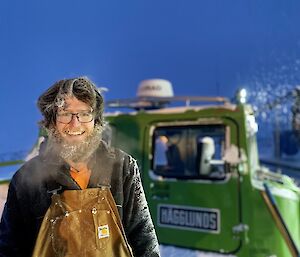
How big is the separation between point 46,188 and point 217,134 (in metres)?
2.31

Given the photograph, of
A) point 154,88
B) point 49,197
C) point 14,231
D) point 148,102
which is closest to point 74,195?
point 49,197

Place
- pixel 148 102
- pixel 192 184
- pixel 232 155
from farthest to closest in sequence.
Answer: pixel 148 102 < pixel 192 184 < pixel 232 155

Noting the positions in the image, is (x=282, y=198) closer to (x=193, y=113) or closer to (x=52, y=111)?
(x=193, y=113)

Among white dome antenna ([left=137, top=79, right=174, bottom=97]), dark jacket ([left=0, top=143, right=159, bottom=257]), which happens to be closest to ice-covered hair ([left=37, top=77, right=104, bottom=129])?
dark jacket ([left=0, top=143, right=159, bottom=257])

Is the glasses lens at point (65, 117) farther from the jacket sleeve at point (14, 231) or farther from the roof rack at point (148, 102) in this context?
the roof rack at point (148, 102)

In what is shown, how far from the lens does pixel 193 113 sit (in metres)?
3.68

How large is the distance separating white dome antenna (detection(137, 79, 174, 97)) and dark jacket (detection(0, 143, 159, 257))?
2847 mm

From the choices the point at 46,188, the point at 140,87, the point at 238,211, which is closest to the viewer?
the point at 46,188

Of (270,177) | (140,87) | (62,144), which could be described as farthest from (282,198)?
(62,144)

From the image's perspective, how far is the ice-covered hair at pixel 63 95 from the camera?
158cm

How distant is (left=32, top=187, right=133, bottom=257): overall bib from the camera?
147 centimetres

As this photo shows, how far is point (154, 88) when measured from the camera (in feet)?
14.8

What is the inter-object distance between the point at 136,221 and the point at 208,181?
2013mm

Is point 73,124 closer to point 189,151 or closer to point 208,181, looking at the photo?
point 208,181
